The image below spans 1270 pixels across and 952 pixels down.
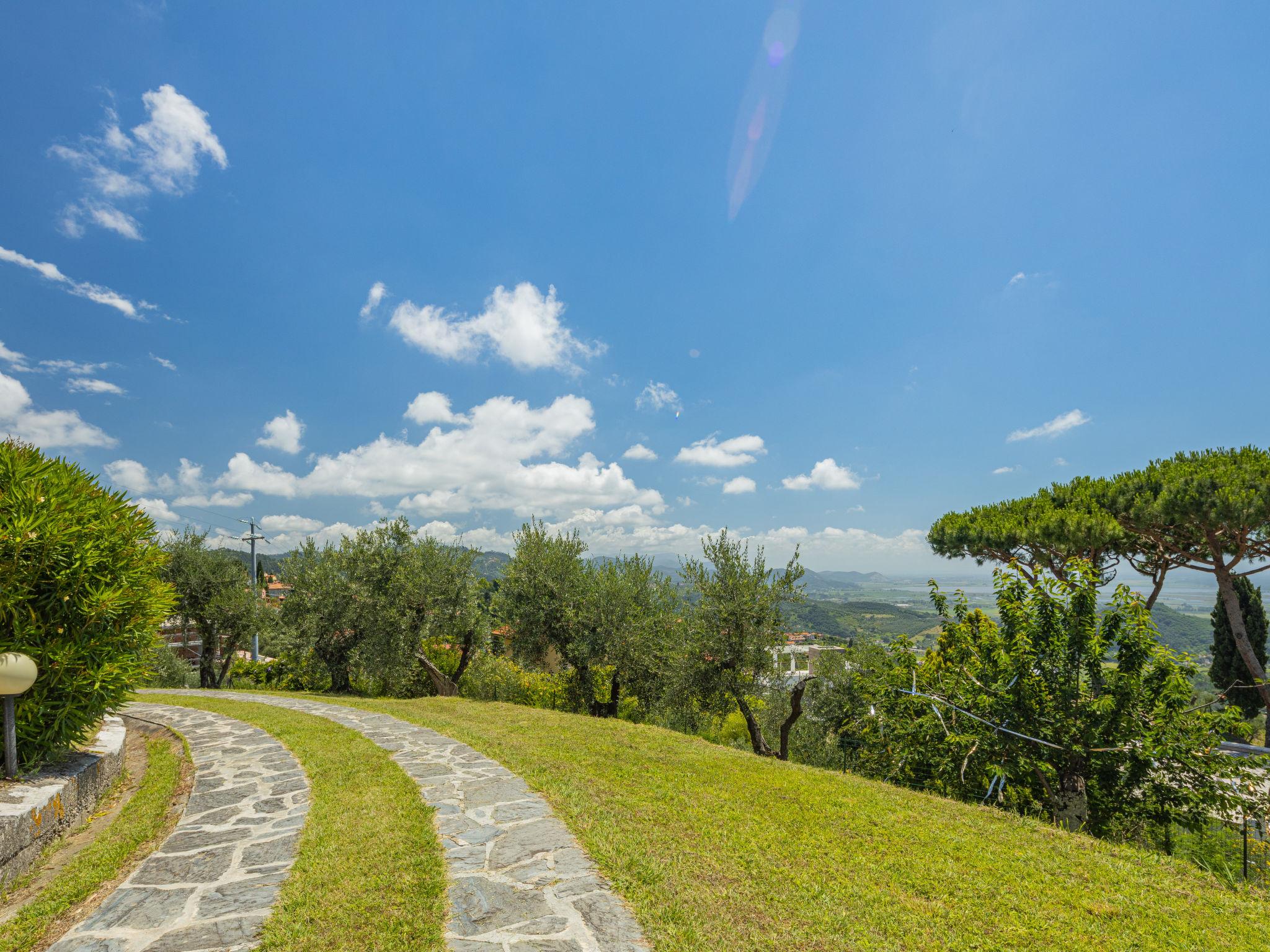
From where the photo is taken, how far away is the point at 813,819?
22.4 ft

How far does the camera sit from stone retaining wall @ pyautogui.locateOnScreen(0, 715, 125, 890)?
16.5 ft

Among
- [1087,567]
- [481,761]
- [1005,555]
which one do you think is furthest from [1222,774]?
[1005,555]

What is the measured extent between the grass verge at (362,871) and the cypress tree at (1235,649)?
40.0 m

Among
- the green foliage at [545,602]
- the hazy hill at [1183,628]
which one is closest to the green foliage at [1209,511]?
the green foliage at [545,602]

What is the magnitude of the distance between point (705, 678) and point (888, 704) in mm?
6591

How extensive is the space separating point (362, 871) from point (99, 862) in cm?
278

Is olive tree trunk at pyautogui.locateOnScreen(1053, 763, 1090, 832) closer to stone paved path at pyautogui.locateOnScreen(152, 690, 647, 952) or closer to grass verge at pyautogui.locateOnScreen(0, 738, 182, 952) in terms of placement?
stone paved path at pyautogui.locateOnScreen(152, 690, 647, 952)

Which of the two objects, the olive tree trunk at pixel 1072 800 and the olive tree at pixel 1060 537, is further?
the olive tree at pixel 1060 537

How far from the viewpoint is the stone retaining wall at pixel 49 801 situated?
16.5 feet

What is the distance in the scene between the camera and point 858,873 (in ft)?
17.4

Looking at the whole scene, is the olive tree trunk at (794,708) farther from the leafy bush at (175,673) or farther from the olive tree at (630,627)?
the leafy bush at (175,673)

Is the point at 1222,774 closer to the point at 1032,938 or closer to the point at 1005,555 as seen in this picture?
the point at 1032,938

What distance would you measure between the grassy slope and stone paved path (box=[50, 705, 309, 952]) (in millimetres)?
2911

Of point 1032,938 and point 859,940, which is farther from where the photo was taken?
point 1032,938
